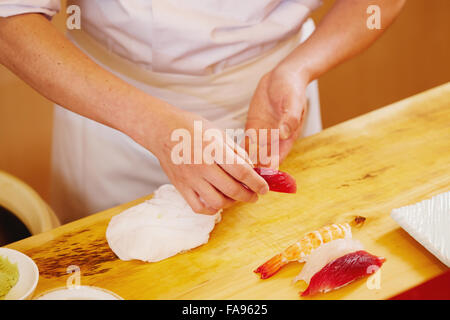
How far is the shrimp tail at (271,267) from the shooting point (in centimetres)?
117

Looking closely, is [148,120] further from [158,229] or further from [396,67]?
[396,67]

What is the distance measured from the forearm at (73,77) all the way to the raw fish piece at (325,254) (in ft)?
1.70

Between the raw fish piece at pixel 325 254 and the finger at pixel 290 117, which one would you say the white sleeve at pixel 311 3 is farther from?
the raw fish piece at pixel 325 254

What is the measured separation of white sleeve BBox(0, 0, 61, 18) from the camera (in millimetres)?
1331

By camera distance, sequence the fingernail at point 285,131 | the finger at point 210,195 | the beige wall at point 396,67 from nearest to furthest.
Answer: the finger at point 210,195, the fingernail at point 285,131, the beige wall at point 396,67

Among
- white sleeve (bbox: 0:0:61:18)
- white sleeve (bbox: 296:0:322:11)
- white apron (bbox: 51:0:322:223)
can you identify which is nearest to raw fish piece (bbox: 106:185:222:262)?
white apron (bbox: 51:0:322:223)

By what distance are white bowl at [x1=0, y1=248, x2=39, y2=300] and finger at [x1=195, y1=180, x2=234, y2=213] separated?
1.37 feet

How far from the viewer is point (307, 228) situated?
1323 millimetres

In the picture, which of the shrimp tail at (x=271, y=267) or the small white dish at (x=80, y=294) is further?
the shrimp tail at (x=271, y=267)

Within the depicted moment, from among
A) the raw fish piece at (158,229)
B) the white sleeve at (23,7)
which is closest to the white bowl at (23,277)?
the raw fish piece at (158,229)

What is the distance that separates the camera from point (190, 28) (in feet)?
5.14

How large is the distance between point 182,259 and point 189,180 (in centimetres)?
20

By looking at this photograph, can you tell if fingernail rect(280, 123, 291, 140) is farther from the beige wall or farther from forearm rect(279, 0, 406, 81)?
the beige wall

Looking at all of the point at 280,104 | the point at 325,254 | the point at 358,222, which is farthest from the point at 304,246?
the point at 280,104
